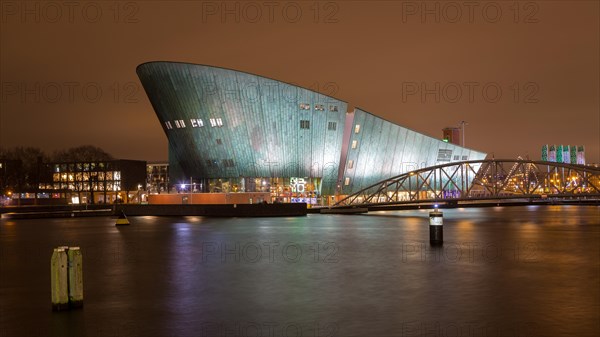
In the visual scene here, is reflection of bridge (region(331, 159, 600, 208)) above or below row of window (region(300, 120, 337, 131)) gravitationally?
below

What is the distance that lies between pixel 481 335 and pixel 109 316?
792 cm

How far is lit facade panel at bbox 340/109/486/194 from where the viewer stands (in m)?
93.9

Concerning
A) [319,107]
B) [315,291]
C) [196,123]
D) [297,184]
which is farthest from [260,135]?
[315,291]

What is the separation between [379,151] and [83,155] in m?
91.4

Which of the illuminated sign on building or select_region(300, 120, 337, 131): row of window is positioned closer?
select_region(300, 120, 337, 131): row of window

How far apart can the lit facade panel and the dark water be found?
61.8 m

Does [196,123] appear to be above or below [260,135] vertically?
above

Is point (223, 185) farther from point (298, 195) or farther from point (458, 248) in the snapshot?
point (458, 248)

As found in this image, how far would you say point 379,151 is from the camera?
9719 centimetres

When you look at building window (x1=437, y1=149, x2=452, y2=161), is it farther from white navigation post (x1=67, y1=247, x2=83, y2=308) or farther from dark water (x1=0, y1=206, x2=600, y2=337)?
white navigation post (x1=67, y1=247, x2=83, y2=308)

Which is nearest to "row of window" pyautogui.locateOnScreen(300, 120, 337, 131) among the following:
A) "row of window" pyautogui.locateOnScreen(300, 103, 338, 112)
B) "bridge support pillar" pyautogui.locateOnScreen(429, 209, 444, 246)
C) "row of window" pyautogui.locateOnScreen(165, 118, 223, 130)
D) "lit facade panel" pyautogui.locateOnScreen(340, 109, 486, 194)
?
"row of window" pyautogui.locateOnScreen(300, 103, 338, 112)

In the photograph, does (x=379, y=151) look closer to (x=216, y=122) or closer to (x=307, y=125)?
(x=307, y=125)

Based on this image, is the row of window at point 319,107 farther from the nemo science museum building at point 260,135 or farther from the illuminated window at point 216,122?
the illuminated window at point 216,122

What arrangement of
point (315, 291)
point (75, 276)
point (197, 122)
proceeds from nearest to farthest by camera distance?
point (75, 276) < point (315, 291) < point (197, 122)
